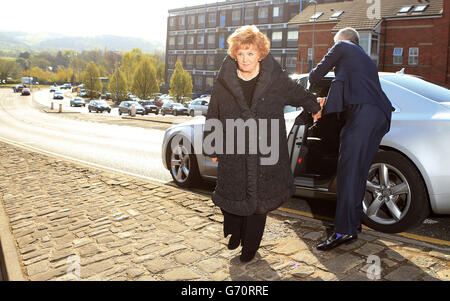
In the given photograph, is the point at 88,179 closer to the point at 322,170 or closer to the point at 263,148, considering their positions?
the point at 322,170

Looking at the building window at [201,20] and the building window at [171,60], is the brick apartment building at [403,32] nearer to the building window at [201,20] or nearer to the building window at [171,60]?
the building window at [201,20]

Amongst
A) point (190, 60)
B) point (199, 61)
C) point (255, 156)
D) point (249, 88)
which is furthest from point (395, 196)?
point (190, 60)

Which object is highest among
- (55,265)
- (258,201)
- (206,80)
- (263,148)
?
(206,80)

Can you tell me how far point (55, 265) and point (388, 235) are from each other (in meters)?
3.03

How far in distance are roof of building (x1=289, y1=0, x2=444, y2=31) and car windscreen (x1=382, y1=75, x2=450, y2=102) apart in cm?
4141

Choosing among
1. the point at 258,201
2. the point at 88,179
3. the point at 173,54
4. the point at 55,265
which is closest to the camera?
the point at 258,201

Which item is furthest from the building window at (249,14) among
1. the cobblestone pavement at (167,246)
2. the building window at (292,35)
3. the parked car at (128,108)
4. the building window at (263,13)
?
the cobblestone pavement at (167,246)

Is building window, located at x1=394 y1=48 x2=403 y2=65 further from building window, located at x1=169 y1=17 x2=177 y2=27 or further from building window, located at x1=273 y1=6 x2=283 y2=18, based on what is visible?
building window, located at x1=169 y1=17 x2=177 y2=27

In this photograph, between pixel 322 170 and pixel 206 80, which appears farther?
pixel 206 80

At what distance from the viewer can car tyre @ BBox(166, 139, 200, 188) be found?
6.05 metres

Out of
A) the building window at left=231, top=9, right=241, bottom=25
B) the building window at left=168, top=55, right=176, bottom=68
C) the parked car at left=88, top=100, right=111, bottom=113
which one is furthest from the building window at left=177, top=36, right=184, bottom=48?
the parked car at left=88, top=100, right=111, bottom=113

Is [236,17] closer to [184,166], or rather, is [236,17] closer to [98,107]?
[98,107]
